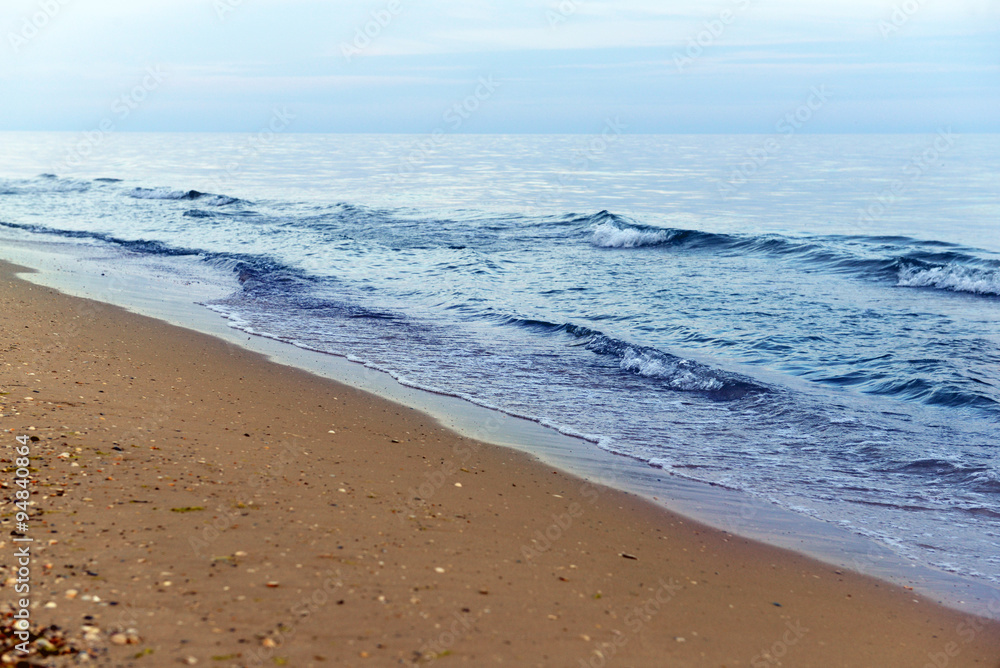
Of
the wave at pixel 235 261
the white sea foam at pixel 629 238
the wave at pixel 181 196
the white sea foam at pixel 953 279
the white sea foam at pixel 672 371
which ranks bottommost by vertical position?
the white sea foam at pixel 672 371

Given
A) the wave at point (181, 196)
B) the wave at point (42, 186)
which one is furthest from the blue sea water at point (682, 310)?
the wave at point (42, 186)

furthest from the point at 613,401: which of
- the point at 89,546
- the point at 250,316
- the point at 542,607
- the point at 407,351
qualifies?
the point at 250,316

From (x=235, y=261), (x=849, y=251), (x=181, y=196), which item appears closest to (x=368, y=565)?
(x=235, y=261)

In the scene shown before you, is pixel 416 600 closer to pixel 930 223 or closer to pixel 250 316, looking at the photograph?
pixel 250 316

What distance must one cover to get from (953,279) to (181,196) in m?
33.2

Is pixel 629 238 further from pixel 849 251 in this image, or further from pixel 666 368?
pixel 666 368

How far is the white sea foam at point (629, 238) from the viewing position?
23797mm

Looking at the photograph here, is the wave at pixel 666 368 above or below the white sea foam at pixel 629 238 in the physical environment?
below

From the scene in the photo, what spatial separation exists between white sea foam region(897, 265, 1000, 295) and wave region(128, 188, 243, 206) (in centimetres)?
2794

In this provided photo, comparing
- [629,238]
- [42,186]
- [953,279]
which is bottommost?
[953,279]

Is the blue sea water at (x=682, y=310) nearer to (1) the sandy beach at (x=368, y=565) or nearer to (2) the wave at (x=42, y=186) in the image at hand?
(1) the sandy beach at (x=368, y=565)

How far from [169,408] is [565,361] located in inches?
216

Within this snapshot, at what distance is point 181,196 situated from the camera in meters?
36.7

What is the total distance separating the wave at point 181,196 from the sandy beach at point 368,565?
30.1 m
